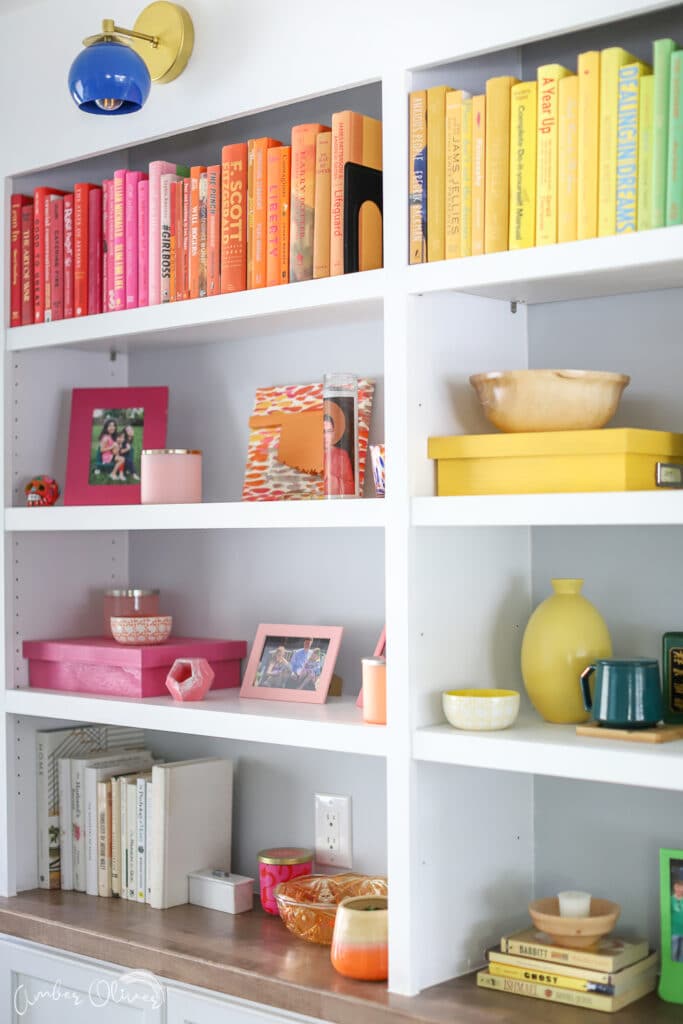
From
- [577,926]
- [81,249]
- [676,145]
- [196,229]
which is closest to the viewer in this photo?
[676,145]

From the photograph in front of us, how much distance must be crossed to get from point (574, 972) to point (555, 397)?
2.73 ft

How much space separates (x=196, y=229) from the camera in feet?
7.32

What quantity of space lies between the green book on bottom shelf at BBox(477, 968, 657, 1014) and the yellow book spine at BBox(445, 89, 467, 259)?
3.54 ft

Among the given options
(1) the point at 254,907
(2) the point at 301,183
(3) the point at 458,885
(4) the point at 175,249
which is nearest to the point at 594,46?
(2) the point at 301,183

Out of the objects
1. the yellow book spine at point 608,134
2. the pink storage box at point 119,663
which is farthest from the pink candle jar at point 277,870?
the yellow book spine at point 608,134

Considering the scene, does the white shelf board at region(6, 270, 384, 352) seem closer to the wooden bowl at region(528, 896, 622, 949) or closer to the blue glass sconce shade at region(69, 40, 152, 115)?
the blue glass sconce shade at region(69, 40, 152, 115)

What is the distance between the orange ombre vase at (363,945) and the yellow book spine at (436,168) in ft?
3.29

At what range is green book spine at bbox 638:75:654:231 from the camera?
5.48ft

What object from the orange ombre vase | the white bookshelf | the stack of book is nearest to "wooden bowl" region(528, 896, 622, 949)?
the stack of book

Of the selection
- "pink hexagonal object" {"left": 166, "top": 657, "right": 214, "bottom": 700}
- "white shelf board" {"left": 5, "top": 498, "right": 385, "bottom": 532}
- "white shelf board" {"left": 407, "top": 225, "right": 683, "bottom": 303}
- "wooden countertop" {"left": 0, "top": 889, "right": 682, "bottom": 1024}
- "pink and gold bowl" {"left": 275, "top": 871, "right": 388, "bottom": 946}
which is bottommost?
"wooden countertop" {"left": 0, "top": 889, "right": 682, "bottom": 1024}

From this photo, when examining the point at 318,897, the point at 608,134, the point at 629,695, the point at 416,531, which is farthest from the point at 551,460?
the point at 318,897

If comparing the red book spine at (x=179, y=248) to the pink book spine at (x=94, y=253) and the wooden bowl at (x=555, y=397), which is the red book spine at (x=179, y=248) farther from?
the wooden bowl at (x=555, y=397)

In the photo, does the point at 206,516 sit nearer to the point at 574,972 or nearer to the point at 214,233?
the point at 214,233

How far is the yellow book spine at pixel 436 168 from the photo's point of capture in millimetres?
1874
